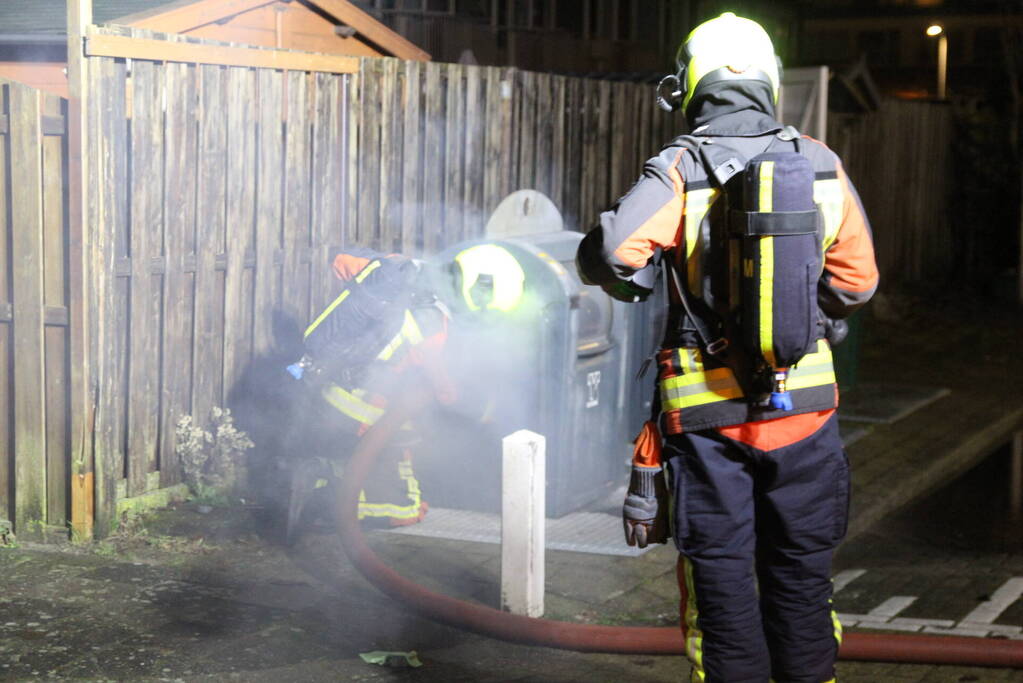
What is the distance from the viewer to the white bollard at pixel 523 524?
516cm

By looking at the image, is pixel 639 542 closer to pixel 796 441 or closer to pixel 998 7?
pixel 796 441

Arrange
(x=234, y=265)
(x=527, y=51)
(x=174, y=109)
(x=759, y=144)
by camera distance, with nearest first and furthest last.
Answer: (x=759, y=144)
(x=174, y=109)
(x=234, y=265)
(x=527, y=51)

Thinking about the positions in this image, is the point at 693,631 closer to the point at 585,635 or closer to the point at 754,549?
the point at 754,549

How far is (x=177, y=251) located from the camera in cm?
638

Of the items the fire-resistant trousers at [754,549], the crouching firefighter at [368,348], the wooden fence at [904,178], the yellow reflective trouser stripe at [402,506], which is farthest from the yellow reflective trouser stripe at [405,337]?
the wooden fence at [904,178]

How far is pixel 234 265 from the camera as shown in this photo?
22.1 feet

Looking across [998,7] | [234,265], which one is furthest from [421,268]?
[998,7]

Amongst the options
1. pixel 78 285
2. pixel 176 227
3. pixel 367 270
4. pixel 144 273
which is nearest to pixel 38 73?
pixel 176 227

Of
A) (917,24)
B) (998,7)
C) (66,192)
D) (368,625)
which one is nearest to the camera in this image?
(368,625)

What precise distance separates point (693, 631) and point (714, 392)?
2.19ft

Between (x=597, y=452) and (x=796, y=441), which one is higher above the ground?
(x=796, y=441)

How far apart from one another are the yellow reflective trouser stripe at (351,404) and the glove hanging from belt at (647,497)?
106 inches

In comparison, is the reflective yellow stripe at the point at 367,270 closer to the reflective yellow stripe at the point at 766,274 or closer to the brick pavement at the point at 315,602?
the brick pavement at the point at 315,602

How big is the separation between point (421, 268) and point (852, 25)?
149 ft
